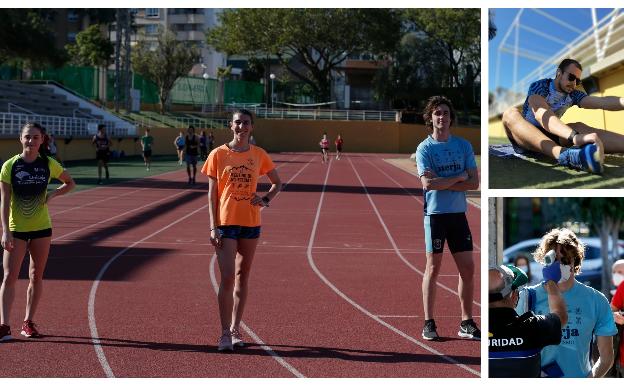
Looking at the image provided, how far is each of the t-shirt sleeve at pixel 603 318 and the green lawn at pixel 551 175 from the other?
1159 mm

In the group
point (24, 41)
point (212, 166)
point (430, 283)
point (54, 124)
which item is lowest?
point (430, 283)

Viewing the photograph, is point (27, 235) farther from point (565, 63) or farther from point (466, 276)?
point (565, 63)

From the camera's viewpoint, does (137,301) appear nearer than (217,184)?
No

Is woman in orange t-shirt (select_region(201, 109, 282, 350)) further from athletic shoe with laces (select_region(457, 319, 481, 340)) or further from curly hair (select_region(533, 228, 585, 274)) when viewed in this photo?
curly hair (select_region(533, 228, 585, 274))

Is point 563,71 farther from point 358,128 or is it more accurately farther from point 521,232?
point 358,128

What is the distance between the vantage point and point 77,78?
54.0 meters

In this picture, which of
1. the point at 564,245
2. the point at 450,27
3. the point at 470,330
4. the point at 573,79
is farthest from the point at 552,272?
the point at 450,27

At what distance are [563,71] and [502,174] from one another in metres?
0.31

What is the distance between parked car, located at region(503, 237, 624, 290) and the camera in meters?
4.14

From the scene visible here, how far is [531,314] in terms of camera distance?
3221 mm

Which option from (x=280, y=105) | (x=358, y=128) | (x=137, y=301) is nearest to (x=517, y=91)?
(x=137, y=301)

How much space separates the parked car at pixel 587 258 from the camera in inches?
163

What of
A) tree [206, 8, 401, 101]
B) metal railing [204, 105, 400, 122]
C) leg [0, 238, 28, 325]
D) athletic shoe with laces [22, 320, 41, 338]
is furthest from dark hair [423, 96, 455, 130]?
tree [206, 8, 401, 101]

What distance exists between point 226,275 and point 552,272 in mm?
2988
